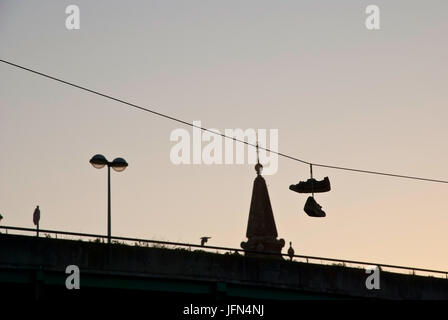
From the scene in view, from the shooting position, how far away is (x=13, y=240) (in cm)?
4453

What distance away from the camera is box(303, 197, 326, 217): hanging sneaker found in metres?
45.4

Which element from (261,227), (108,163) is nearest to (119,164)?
(108,163)

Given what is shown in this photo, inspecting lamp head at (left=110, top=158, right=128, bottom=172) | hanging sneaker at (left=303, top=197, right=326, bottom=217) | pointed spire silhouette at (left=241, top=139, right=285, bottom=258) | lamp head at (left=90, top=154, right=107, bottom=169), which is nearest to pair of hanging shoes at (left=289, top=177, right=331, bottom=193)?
hanging sneaker at (left=303, top=197, right=326, bottom=217)

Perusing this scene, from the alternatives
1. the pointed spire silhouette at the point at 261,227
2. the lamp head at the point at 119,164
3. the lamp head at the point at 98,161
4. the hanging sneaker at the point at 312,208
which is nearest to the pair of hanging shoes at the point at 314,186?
the hanging sneaker at the point at 312,208

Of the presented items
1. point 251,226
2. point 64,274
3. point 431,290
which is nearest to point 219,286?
point 64,274

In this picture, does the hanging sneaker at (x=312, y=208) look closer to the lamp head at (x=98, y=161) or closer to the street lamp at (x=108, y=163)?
the street lamp at (x=108, y=163)

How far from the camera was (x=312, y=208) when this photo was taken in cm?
4556

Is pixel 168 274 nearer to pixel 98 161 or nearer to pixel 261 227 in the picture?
pixel 98 161

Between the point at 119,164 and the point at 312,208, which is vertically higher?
the point at 119,164

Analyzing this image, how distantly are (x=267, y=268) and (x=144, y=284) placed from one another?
5.76 metres
